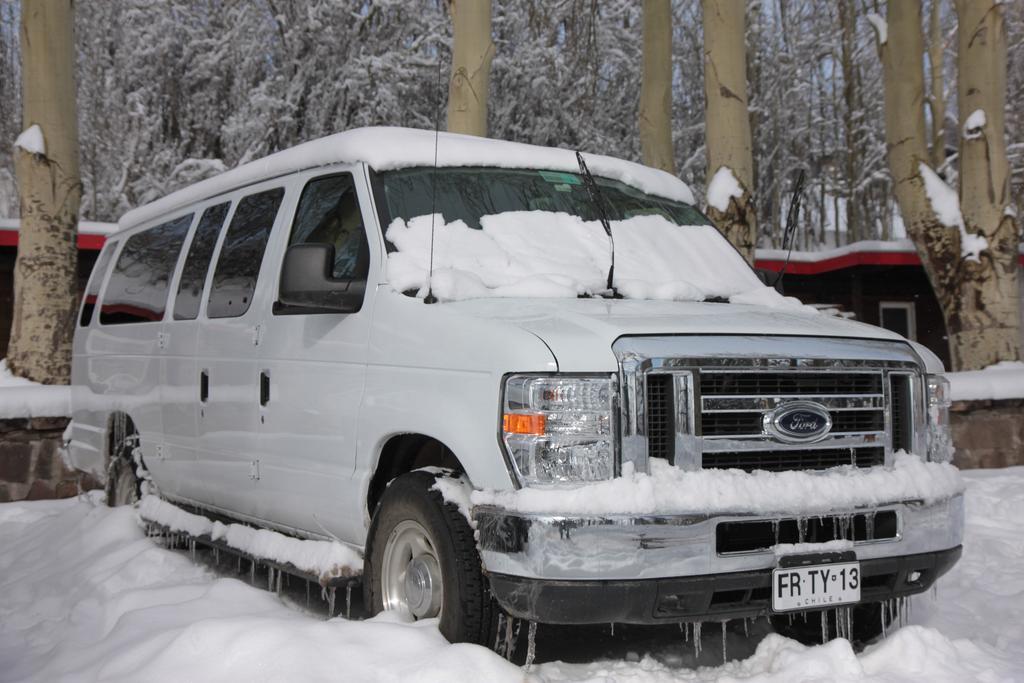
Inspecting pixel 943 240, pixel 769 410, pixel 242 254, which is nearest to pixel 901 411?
pixel 769 410

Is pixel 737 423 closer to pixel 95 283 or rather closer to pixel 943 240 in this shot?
pixel 95 283

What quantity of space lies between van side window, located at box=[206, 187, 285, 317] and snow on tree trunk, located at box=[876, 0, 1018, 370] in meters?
8.20

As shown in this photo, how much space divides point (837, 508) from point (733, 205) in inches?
243

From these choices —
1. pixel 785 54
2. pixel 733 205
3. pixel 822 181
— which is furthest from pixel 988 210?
pixel 822 181

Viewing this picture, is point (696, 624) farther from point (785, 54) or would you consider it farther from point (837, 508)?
point (785, 54)

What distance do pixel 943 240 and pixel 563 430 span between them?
9.19m

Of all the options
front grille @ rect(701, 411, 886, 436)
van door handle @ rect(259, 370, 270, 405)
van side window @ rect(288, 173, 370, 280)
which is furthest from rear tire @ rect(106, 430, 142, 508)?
front grille @ rect(701, 411, 886, 436)

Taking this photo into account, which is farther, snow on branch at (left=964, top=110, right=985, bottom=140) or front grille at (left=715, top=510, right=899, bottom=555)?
snow on branch at (left=964, top=110, right=985, bottom=140)

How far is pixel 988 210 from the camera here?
11156mm

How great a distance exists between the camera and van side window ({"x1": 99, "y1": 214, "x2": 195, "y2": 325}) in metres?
6.22

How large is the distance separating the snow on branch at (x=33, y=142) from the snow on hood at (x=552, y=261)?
7.28 m

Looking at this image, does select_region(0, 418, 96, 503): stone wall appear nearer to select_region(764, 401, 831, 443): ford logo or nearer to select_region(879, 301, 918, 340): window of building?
select_region(764, 401, 831, 443): ford logo

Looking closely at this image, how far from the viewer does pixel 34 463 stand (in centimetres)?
853

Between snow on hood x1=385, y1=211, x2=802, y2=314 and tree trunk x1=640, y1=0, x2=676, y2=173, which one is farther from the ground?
tree trunk x1=640, y1=0, x2=676, y2=173
